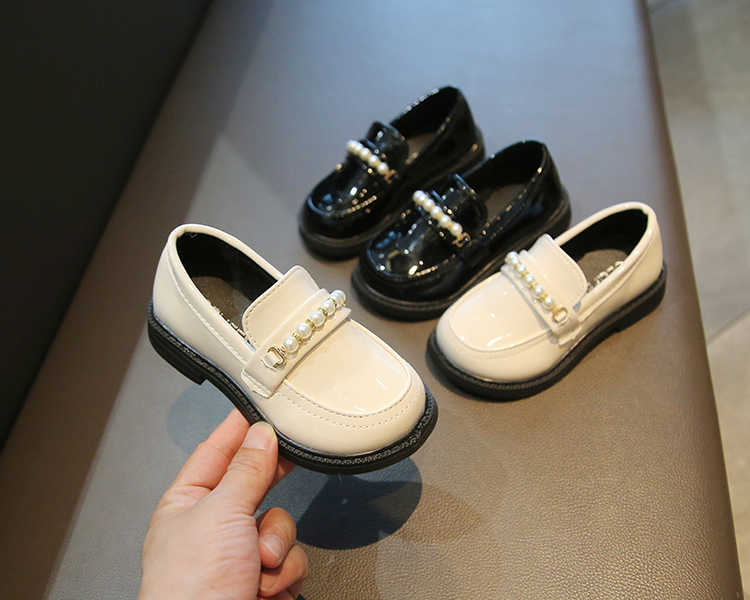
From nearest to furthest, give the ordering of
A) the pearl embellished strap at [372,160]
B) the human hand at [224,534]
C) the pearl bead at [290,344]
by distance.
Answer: the human hand at [224,534] → the pearl bead at [290,344] → the pearl embellished strap at [372,160]

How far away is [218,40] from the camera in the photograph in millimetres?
1496

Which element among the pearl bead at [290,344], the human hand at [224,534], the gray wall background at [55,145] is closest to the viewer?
the human hand at [224,534]

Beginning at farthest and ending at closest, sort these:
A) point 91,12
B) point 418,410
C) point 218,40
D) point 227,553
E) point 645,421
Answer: point 218,40 < point 91,12 < point 645,421 < point 418,410 < point 227,553

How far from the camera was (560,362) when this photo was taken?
2.84 feet

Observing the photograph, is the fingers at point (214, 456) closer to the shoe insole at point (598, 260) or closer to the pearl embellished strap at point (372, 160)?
the pearl embellished strap at point (372, 160)

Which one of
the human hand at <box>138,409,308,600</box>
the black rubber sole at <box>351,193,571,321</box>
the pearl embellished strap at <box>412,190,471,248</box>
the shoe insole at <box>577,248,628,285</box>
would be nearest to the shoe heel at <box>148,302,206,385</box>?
the human hand at <box>138,409,308,600</box>

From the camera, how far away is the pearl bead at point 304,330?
67 cm

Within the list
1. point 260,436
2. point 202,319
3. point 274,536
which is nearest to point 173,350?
point 202,319

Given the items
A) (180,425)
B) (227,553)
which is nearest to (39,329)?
(180,425)

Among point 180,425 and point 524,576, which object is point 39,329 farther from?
point 524,576

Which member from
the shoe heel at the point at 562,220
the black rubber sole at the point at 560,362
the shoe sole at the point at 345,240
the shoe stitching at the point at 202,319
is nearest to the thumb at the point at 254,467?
the shoe stitching at the point at 202,319

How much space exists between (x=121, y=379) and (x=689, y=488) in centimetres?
95

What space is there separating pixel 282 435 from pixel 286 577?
→ 6.8 inches

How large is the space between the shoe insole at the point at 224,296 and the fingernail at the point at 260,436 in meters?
0.19
